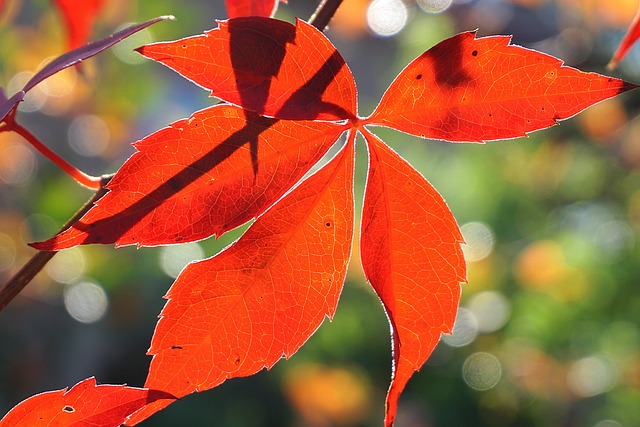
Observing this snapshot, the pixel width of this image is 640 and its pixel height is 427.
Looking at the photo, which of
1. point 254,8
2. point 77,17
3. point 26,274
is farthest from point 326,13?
point 77,17

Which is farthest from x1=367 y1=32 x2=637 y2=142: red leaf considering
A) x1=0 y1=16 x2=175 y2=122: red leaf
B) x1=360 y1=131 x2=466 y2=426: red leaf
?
x1=0 y1=16 x2=175 y2=122: red leaf

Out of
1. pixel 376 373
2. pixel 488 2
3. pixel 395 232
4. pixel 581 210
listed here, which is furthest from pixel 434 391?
pixel 395 232

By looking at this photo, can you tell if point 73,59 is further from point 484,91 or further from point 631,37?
point 631,37

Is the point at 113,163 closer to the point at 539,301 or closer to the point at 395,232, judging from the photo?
the point at 539,301

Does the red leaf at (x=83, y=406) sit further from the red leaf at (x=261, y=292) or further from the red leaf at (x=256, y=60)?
the red leaf at (x=256, y=60)

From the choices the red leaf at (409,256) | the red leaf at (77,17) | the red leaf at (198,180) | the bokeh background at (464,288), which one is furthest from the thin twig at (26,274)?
the bokeh background at (464,288)

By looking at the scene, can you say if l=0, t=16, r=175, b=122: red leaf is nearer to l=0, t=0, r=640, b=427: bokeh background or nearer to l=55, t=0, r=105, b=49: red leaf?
l=55, t=0, r=105, b=49: red leaf
